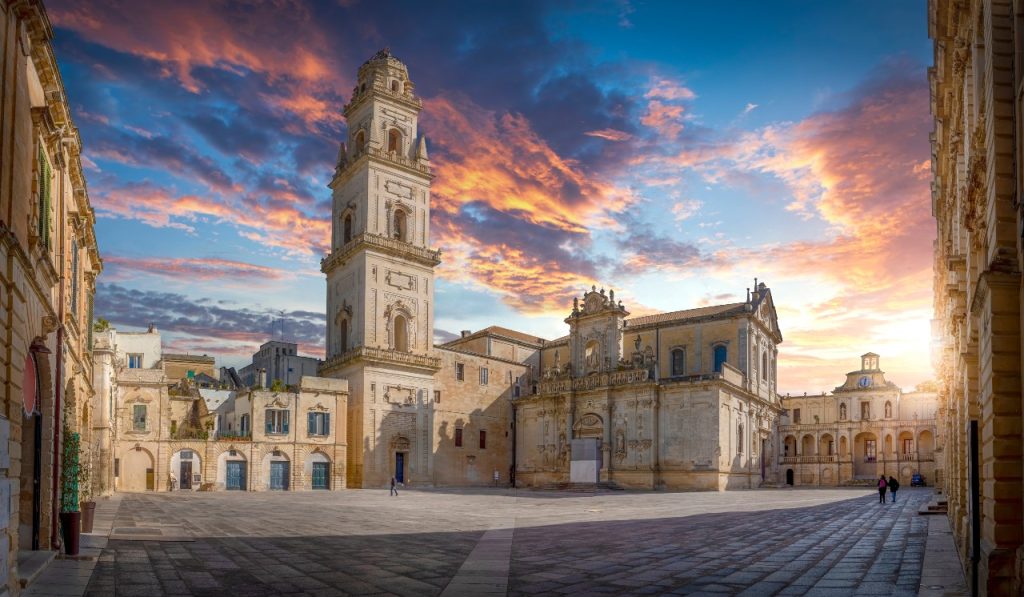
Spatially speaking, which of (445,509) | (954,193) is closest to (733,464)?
(445,509)

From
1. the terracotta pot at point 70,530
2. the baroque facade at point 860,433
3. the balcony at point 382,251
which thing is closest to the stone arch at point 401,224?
the balcony at point 382,251

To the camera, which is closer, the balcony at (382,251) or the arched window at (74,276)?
the arched window at (74,276)

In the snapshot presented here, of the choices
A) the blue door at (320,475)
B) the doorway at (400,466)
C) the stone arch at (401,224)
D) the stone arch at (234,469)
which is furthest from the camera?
the stone arch at (401,224)

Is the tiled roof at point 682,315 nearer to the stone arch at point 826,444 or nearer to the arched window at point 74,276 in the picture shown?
the stone arch at point 826,444

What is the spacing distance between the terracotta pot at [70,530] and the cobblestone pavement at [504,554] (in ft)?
1.85

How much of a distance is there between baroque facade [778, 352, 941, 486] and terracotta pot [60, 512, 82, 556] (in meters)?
63.9

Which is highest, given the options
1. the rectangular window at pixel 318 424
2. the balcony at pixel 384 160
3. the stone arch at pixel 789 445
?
the balcony at pixel 384 160

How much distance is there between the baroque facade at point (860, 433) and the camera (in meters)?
74.6

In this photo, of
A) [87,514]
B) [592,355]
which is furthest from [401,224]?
[87,514]

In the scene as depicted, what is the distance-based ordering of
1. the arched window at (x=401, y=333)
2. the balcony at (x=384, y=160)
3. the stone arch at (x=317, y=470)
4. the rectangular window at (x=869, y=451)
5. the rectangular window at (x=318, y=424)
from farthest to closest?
the rectangular window at (x=869, y=451) → the arched window at (x=401, y=333) → the balcony at (x=384, y=160) → the rectangular window at (x=318, y=424) → the stone arch at (x=317, y=470)

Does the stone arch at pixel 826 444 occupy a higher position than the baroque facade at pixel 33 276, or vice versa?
the baroque facade at pixel 33 276

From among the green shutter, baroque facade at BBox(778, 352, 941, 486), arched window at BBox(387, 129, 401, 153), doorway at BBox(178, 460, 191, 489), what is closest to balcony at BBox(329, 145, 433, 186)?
arched window at BBox(387, 129, 401, 153)

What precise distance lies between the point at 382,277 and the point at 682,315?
2178cm

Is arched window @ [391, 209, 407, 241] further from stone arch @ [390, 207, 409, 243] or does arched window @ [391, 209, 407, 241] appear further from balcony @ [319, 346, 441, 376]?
balcony @ [319, 346, 441, 376]
